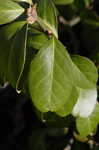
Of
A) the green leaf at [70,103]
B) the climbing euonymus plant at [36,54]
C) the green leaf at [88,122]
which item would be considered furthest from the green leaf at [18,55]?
the green leaf at [88,122]

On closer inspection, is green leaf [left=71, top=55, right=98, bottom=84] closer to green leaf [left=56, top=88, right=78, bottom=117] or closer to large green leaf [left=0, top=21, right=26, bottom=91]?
green leaf [left=56, top=88, right=78, bottom=117]

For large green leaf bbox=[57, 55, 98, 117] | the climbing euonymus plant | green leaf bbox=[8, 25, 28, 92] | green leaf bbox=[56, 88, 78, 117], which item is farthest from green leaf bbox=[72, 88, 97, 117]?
green leaf bbox=[8, 25, 28, 92]

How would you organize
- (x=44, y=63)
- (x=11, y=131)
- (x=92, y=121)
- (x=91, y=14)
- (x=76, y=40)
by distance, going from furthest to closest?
(x=11, y=131) < (x=76, y=40) < (x=91, y=14) < (x=92, y=121) < (x=44, y=63)

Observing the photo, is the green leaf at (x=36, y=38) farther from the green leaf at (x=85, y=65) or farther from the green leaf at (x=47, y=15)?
the green leaf at (x=85, y=65)

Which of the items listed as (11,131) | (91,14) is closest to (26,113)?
(11,131)

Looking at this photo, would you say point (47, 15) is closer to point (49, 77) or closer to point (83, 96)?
point (49, 77)

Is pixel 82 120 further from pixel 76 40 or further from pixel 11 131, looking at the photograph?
pixel 11 131
